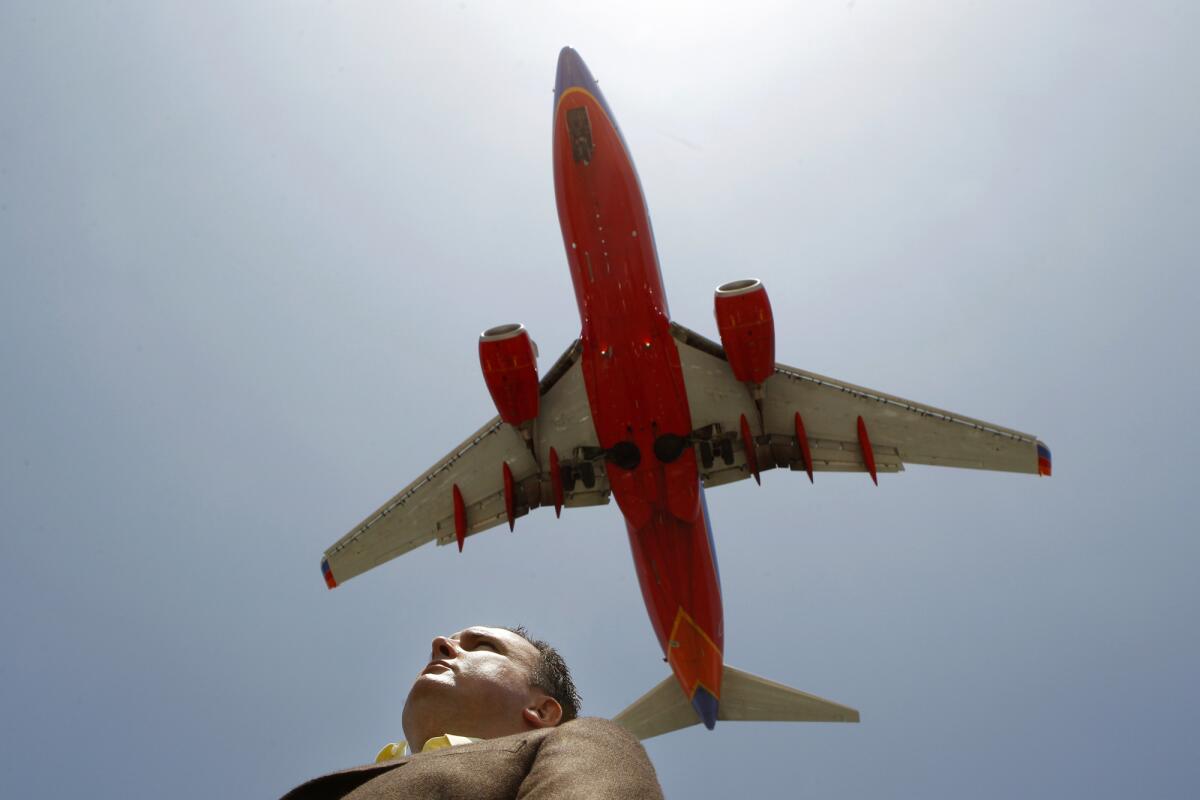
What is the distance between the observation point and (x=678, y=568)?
1988 centimetres

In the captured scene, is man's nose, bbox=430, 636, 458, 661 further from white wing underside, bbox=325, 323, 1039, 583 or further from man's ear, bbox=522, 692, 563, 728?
white wing underside, bbox=325, 323, 1039, 583

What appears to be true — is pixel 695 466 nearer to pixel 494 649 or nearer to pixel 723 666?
pixel 723 666

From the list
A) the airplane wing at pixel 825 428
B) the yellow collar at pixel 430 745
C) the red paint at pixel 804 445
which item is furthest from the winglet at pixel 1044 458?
the yellow collar at pixel 430 745

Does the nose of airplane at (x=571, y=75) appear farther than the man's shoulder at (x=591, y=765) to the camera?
Yes

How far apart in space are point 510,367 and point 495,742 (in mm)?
15444

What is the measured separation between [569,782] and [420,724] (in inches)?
86.1

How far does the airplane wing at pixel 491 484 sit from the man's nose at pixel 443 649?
1579 cm

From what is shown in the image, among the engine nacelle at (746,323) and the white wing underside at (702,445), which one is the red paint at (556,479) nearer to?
the white wing underside at (702,445)

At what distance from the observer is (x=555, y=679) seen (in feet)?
18.5

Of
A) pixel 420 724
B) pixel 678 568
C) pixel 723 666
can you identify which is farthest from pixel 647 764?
pixel 723 666

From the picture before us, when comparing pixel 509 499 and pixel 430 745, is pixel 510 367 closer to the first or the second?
pixel 509 499

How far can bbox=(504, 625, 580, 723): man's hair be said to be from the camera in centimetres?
548

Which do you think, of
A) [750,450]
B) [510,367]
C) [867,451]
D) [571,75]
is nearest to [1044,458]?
[867,451]

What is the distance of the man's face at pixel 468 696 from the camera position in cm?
502
